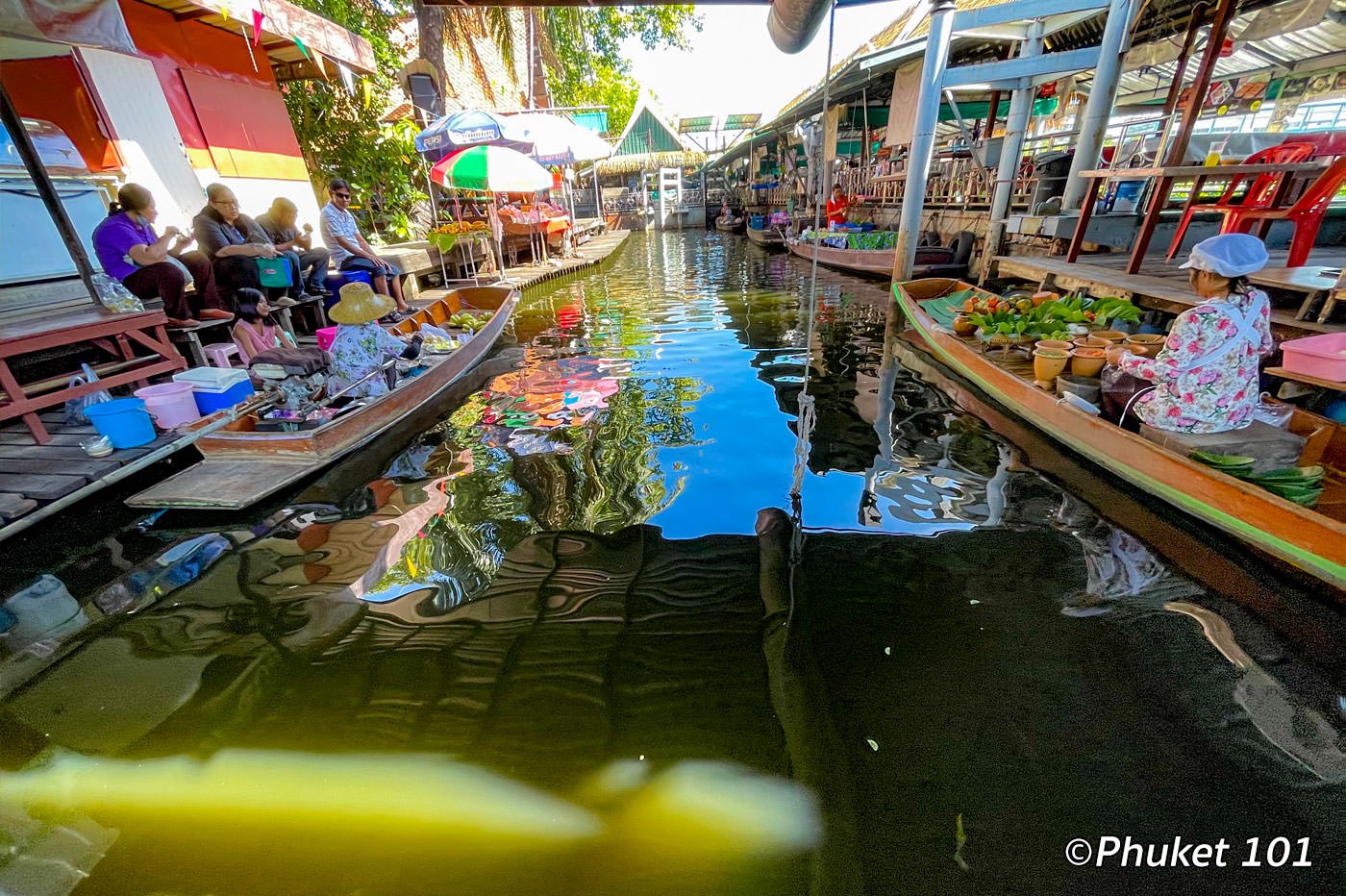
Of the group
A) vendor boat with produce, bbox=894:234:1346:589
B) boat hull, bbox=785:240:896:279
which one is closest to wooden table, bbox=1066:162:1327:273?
vendor boat with produce, bbox=894:234:1346:589

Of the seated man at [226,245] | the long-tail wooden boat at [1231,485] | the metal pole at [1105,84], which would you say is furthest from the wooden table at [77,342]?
the metal pole at [1105,84]

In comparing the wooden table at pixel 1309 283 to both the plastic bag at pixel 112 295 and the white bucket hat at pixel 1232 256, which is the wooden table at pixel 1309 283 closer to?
the white bucket hat at pixel 1232 256

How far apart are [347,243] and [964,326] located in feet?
27.3

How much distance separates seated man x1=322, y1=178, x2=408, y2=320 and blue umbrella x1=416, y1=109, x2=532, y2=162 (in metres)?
3.71

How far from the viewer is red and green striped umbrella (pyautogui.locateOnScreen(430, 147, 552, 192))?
10516mm

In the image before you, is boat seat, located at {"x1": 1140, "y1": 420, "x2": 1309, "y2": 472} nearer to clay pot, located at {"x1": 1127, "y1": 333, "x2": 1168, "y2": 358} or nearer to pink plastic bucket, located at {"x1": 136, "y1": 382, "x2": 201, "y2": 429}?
clay pot, located at {"x1": 1127, "y1": 333, "x2": 1168, "y2": 358}

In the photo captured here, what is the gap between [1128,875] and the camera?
197cm

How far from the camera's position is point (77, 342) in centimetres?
527

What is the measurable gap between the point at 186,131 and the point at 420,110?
6.27 meters

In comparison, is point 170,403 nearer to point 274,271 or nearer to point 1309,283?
point 274,271

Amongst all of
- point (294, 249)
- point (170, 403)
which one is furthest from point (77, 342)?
point (294, 249)

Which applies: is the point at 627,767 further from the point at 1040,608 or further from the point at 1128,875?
the point at 1040,608

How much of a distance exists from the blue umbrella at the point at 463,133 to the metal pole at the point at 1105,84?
10192mm
